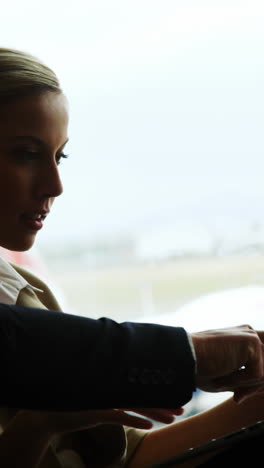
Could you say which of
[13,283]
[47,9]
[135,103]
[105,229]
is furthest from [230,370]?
[105,229]

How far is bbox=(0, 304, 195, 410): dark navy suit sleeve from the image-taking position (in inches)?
20.3

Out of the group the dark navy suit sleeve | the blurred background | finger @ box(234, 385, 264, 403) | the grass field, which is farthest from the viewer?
the grass field

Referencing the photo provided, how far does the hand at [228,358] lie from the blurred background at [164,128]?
2.27m

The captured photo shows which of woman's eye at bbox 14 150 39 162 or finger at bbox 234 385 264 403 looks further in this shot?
woman's eye at bbox 14 150 39 162

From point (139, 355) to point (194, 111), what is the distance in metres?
4.32

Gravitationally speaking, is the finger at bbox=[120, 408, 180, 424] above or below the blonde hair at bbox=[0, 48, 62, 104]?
below

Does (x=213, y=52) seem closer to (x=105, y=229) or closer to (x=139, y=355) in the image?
(x=105, y=229)

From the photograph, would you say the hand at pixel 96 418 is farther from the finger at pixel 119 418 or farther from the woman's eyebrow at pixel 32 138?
the woman's eyebrow at pixel 32 138

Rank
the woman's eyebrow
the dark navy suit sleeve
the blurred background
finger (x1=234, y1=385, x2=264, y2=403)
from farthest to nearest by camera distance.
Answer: the blurred background, the woman's eyebrow, finger (x1=234, y1=385, x2=264, y2=403), the dark navy suit sleeve

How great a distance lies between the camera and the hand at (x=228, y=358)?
56 centimetres

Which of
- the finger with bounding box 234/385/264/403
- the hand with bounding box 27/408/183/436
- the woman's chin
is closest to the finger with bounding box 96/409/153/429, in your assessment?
the hand with bounding box 27/408/183/436

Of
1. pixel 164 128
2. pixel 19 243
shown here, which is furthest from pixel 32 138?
pixel 164 128

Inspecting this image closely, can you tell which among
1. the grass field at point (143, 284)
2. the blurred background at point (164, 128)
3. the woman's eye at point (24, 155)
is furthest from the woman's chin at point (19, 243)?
the grass field at point (143, 284)

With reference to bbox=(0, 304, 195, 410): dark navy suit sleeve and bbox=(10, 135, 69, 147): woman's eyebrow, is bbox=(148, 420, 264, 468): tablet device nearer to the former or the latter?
bbox=(0, 304, 195, 410): dark navy suit sleeve
